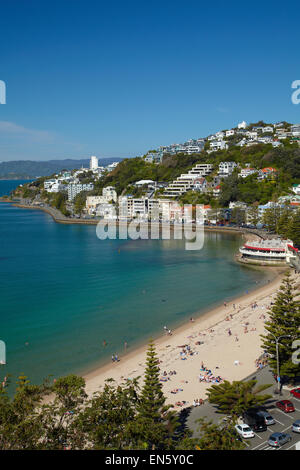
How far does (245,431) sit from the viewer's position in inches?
349

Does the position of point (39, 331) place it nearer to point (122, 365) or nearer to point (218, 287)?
point (122, 365)

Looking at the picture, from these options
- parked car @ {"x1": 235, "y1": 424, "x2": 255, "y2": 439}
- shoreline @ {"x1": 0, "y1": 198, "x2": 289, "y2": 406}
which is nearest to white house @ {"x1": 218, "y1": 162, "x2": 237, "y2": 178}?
shoreline @ {"x1": 0, "y1": 198, "x2": 289, "y2": 406}

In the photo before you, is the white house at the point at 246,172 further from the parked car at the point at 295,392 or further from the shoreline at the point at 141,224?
the parked car at the point at 295,392

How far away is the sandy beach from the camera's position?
12992 millimetres

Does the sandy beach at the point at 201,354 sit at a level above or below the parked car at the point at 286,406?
below

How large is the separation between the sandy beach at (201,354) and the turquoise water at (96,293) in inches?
39.3

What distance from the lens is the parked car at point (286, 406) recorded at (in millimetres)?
9789

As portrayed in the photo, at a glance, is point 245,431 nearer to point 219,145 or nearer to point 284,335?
point 284,335

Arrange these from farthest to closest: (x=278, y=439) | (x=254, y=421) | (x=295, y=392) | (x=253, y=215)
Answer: (x=253, y=215) < (x=295, y=392) < (x=254, y=421) < (x=278, y=439)

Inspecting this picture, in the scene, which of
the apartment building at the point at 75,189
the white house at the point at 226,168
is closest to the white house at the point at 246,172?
the white house at the point at 226,168

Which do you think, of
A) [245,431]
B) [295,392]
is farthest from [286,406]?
[245,431]

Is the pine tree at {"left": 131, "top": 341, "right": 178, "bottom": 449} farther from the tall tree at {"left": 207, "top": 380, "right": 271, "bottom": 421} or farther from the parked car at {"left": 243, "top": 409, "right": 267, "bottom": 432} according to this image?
the parked car at {"left": 243, "top": 409, "right": 267, "bottom": 432}

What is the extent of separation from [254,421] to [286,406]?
1.19 metres

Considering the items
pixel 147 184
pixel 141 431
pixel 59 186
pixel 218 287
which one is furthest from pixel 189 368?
pixel 59 186
